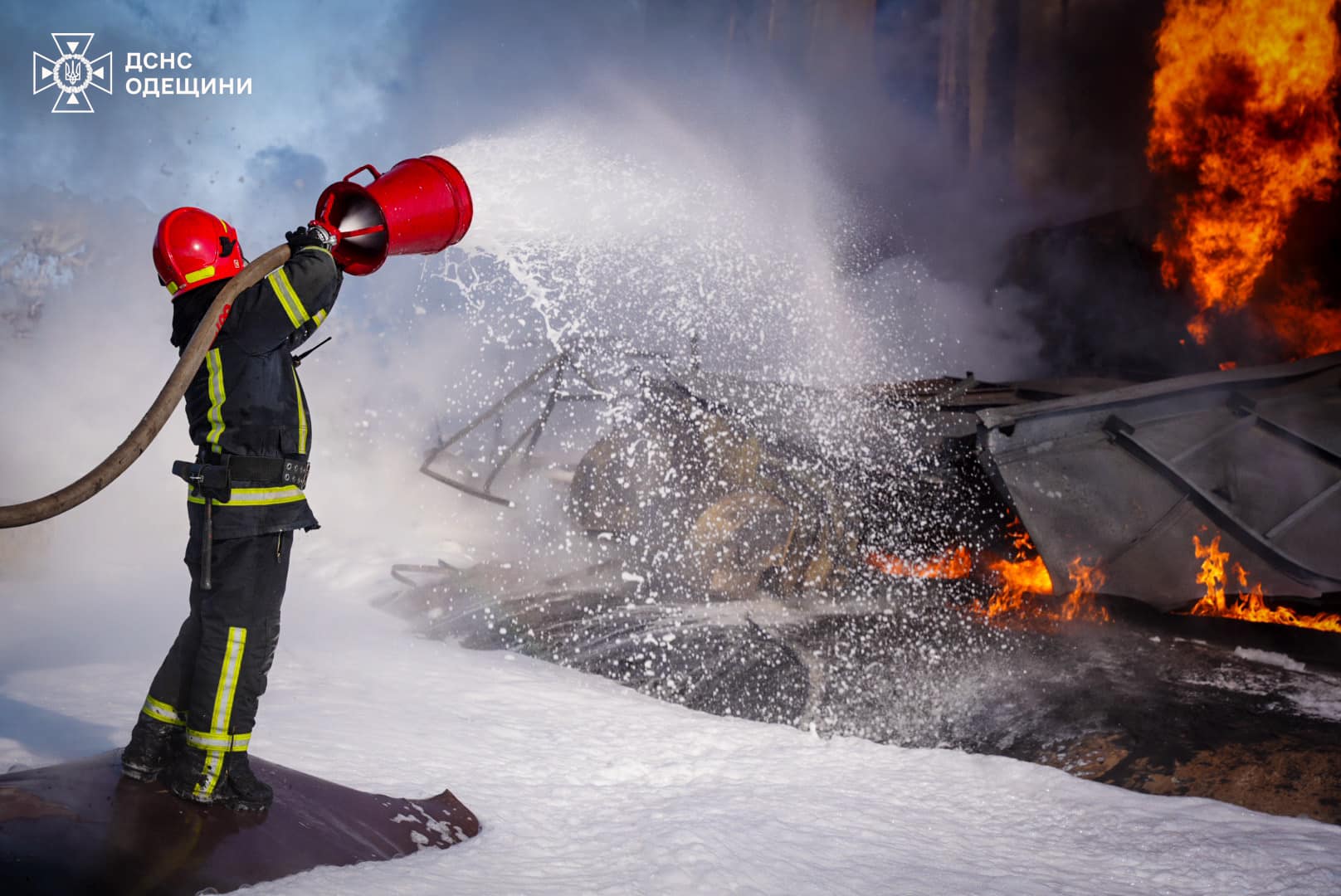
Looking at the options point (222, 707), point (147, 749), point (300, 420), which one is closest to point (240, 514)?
point (300, 420)

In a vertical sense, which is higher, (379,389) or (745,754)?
(379,389)

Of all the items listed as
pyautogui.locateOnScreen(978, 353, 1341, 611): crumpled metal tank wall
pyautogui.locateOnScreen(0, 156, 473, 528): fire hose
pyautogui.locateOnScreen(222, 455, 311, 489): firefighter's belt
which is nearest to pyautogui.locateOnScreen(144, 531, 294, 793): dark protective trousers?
pyautogui.locateOnScreen(222, 455, 311, 489): firefighter's belt

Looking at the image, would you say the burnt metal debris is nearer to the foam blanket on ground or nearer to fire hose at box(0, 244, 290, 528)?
the foam blanket on ground

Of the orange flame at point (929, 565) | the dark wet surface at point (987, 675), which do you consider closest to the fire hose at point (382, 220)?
the dark wet surface at point (987, 675)

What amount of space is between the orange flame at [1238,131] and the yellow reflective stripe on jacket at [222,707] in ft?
27.3

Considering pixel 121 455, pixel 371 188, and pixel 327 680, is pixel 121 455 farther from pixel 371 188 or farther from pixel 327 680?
pixel 327 680

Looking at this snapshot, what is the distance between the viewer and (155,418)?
1927 millimetres

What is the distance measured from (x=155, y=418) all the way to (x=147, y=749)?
888 mm

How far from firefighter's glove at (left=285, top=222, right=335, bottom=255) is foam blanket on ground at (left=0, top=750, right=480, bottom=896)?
140 centimetres

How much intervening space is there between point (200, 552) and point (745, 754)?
2.06m

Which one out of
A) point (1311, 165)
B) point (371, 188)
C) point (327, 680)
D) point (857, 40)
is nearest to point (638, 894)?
point (371, 188)

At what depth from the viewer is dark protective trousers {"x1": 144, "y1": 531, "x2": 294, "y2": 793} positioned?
2.09 meters

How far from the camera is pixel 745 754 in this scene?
326 cm

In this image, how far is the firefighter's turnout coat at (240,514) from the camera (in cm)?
209
